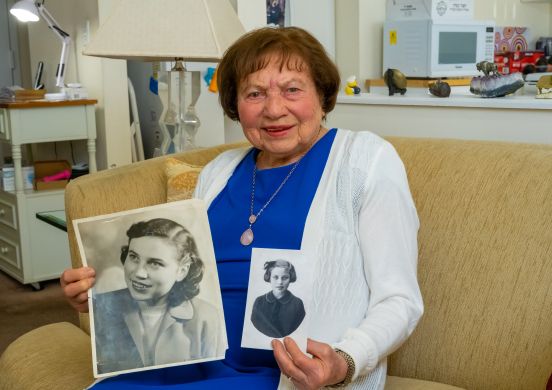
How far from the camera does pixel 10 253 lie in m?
3.88

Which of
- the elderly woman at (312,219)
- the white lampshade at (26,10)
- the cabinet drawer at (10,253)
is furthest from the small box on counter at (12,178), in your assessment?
the elderly woman at (312,219)

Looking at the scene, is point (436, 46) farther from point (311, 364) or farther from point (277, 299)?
point (311, 364)

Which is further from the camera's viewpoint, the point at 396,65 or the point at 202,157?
the point at 396,65

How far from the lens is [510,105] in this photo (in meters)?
2.17

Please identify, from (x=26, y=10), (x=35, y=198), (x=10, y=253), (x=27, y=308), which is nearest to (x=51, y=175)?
(x=35, y=198)

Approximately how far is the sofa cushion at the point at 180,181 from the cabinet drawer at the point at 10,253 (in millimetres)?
2303

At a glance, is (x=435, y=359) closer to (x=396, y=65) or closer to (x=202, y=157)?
(x=202, y=157)

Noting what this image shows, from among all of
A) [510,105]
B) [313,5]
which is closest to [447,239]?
[510,105]

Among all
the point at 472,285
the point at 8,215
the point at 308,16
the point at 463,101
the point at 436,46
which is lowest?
the point at 8,215

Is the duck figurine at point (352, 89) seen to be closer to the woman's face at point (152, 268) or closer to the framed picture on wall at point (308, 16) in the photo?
the framed picture on wall at point (308, 16)

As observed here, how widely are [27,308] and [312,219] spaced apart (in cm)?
255

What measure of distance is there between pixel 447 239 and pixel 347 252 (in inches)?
12.7

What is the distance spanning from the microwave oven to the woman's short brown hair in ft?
5.71

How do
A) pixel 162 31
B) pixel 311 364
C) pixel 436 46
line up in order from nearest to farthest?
1. pixel 311 364
2. pixel 162 31
3. pixel 436 46
